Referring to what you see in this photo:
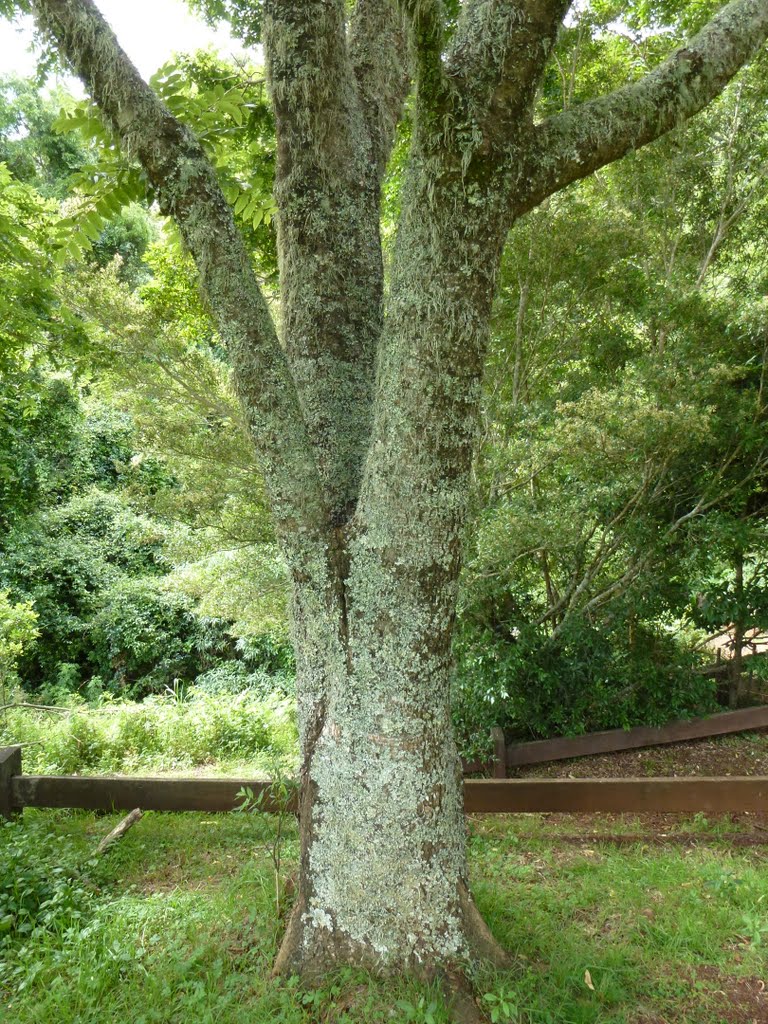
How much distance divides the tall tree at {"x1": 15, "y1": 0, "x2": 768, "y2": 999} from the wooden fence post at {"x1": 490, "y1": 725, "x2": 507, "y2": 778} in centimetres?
253

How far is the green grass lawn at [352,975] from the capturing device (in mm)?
2518

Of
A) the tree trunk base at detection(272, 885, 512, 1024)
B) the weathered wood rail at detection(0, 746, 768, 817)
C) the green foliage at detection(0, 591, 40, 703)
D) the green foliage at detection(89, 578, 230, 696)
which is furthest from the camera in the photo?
the green foliage at detection(89, 578, 230, 696)

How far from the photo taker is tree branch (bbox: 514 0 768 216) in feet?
9.08

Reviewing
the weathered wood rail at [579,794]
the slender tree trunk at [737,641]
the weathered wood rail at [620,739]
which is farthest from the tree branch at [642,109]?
the weathered wood rail at [620,739]

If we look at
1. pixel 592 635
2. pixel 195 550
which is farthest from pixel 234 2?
pixel 592 635

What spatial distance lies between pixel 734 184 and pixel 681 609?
3.60 m

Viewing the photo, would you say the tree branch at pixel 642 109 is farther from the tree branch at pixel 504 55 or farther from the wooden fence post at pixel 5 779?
the wooden fence post at pixel 5 779

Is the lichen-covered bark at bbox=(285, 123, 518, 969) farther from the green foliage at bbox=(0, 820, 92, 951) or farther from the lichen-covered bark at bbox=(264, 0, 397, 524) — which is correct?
the green foliage at bbox=(0, 820, 92, 951)

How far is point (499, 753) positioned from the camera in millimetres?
5219

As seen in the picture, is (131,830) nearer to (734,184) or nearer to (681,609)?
(681,609)

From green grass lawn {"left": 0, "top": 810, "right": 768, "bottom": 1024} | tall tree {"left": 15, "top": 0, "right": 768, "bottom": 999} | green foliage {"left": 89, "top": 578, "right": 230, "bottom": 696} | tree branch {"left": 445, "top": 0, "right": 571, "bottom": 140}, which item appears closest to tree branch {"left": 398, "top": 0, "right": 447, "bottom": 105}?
tall tree {"left": 15, "top": 0, "right": 768, "bottom": 999}

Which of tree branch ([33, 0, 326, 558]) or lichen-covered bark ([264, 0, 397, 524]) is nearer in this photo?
tree branch ([33, 0, 326, 558])

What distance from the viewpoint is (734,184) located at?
19.6ft

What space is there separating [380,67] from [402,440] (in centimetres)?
230
